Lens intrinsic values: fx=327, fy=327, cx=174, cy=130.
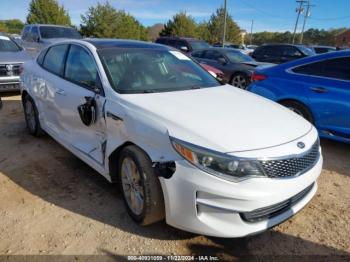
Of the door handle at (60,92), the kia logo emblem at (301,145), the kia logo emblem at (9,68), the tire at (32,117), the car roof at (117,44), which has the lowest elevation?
the tire at (32,117)

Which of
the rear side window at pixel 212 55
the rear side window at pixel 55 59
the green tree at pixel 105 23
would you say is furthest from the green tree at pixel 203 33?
the rear side window at pixel 55 59

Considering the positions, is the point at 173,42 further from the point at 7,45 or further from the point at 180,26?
the point at 180,26

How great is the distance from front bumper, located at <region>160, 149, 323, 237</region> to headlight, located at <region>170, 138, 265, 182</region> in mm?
39

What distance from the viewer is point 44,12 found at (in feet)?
93.2

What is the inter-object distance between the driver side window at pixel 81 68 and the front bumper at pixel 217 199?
153 centimetres

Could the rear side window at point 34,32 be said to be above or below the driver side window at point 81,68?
below

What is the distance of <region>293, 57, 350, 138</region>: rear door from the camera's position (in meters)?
4.52

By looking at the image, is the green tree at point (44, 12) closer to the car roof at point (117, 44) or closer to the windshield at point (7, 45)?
the windshield at point (7, 45)

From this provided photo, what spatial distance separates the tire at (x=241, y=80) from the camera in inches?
381

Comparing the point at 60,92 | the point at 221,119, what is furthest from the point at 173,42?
the point at 221,119

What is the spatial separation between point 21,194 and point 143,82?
1.79 m

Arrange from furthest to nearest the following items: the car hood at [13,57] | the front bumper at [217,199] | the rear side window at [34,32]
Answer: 1. the rear side window at [34,32]
2. the car hood at [13,57]
3. the front bumper at [217,199]

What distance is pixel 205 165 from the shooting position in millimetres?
2344

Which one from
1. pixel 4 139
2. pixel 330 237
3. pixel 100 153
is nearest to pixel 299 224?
pixel 330 237
